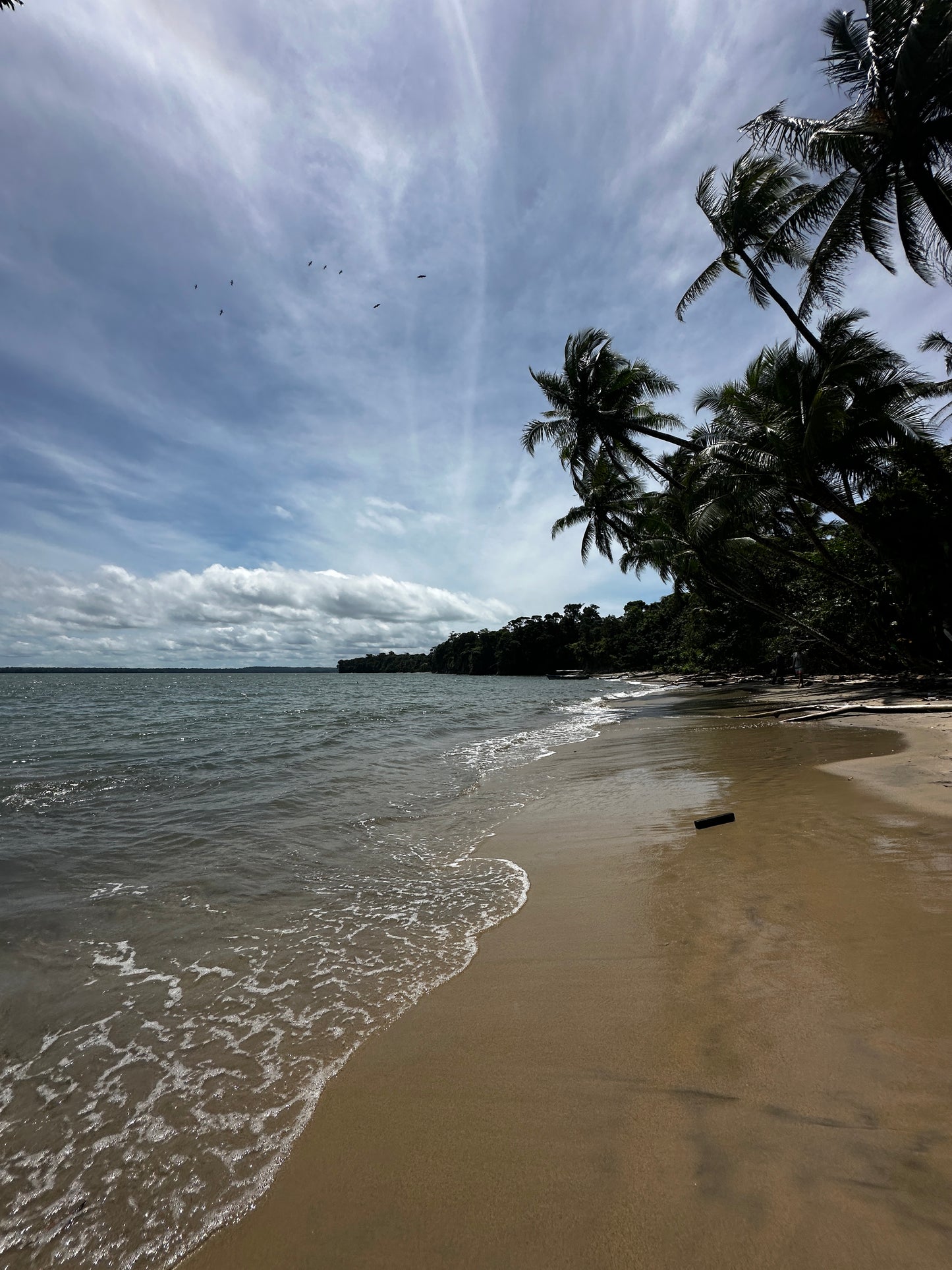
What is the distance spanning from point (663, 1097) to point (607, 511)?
3357 cm

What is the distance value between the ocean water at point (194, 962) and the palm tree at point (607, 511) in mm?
26027

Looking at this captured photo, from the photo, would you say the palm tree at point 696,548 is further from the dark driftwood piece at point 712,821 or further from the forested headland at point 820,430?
the dark driftwood piece at point 712,821

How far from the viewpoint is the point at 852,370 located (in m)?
15.9

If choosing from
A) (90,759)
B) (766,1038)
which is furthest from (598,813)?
(90,759)

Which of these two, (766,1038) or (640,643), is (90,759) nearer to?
(766,1038)

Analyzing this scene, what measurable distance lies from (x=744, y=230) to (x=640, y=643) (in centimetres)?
4824

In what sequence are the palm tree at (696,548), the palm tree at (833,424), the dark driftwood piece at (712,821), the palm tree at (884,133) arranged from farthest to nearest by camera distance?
1. the palm tree at (696,548)
2. the palm tree at (833,424)
3. the palm tree at (884,133)
4. the dark driftwood piece at (712,821)

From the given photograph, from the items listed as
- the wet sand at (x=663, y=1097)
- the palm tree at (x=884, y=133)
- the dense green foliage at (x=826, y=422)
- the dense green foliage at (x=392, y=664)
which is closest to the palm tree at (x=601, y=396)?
the dense green foliage at (x=826, y=422)

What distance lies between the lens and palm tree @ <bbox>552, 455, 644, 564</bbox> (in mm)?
32281

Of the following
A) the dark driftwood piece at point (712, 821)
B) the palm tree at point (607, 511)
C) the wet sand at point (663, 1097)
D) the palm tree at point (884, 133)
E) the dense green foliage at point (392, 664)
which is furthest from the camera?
the dense green foliage at point (392, 664)

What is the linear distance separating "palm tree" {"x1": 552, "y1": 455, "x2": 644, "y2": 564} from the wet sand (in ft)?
97.6

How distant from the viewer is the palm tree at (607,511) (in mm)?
32281

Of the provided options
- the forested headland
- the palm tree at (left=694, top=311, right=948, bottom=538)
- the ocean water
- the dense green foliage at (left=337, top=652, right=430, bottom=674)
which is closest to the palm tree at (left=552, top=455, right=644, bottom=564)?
the forested headland

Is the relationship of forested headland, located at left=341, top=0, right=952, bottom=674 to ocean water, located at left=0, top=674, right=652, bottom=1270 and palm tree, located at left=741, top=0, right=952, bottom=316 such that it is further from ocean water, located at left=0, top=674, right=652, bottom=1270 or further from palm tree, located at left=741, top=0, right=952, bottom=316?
ocean water, located at left=0, top=674, right=652, bottom=1270
